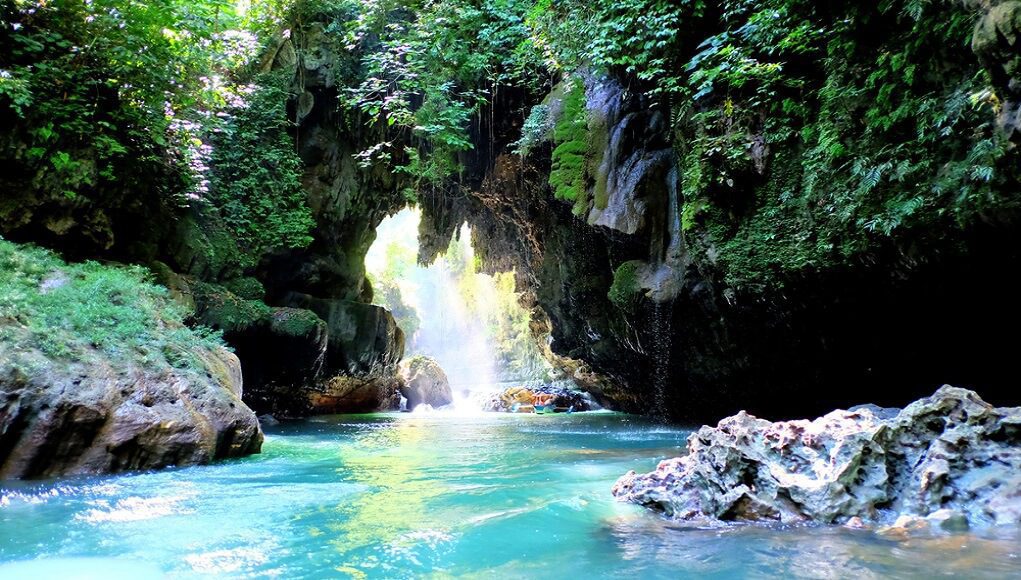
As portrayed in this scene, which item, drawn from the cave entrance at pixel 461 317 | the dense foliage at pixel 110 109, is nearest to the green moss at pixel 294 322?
the dense foliage at pixel 110 109

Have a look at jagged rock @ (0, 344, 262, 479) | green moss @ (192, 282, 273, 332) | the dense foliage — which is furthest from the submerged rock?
green moss @ (192, 282, 273, 332)

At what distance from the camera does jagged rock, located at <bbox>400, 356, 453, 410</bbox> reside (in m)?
22.3

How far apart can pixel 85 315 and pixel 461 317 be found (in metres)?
39.5

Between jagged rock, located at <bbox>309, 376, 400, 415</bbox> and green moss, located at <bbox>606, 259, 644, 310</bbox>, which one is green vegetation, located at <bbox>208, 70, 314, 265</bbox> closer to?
jagged rock, located at <bbox>309, 376, 400, 415</bbox>

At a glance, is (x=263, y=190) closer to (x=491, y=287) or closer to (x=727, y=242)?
(x=727, y=242)

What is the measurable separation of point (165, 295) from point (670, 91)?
28.2 feet

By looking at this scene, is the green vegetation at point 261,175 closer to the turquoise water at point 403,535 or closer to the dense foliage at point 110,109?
the dense foliage at point 110,109

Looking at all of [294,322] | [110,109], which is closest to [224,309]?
[294,322]

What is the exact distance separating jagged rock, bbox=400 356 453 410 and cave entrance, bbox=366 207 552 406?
6549 millimetres

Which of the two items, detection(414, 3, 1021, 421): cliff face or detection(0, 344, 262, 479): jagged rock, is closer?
detection(0, 344, 262, 479): jagged rock

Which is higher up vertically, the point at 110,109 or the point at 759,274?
the point at 110,109

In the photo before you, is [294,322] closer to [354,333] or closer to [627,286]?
[354,333]

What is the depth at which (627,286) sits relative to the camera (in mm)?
10930

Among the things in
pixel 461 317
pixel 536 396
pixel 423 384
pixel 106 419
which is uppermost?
pixel 461 317
